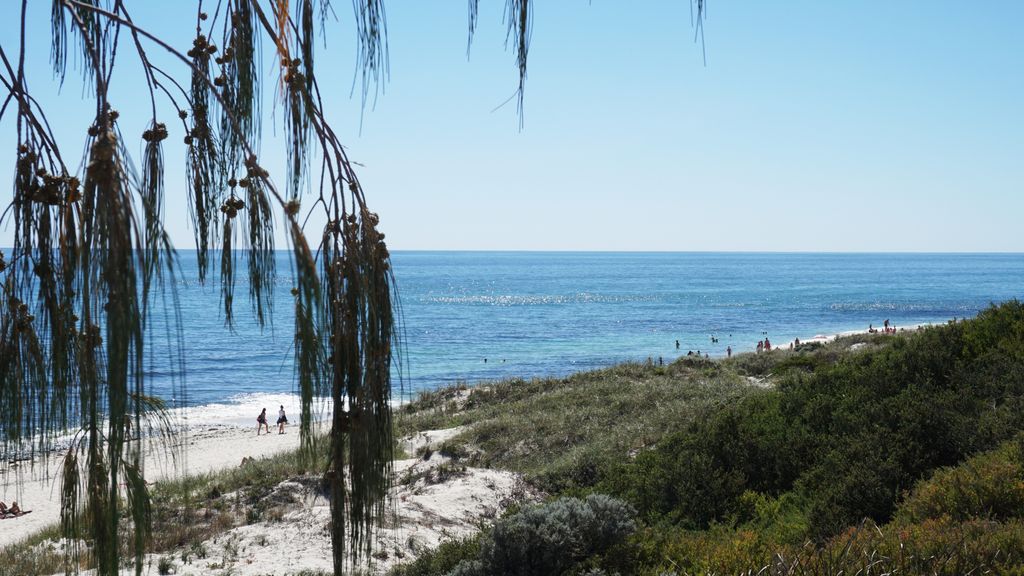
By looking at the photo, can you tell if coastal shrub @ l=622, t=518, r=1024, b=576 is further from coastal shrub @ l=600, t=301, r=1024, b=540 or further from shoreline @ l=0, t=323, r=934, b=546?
shoreline @ l=0, t=323, r=934, b=546

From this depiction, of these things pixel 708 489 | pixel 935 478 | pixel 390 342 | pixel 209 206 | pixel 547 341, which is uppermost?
pixel 209 206

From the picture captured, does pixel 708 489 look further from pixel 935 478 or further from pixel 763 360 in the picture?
pixel 763 360

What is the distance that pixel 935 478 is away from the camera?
21.2 feet

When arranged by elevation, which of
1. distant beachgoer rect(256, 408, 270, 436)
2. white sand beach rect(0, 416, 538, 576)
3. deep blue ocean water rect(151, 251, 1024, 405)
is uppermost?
white sand beach rect(0, 416, 538, 576)

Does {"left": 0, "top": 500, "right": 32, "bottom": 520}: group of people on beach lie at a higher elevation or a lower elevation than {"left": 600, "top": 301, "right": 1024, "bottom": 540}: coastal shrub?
lower

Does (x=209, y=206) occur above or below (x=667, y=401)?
above

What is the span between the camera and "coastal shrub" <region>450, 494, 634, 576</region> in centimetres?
654

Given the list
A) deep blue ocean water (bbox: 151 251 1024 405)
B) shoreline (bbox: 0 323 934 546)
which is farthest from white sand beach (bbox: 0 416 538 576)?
deep blue ocean water (bbox: 151 251 1024 405)

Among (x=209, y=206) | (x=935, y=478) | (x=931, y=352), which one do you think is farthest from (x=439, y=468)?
(x=209, y=206)

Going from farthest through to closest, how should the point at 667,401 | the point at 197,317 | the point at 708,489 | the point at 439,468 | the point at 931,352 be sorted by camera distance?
the point at 197,317
the point at 667,401
the point at 439,468
the point at 931,352
the point at 708,489

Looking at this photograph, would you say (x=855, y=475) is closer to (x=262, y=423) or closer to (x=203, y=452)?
(x=203, y=452)

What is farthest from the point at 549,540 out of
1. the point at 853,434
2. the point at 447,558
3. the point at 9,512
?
the point at 9,512

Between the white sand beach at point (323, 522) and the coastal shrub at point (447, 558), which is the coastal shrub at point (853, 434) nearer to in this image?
the coastal shrub at point (447, 558)

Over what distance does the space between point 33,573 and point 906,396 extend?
34.3 feet
